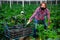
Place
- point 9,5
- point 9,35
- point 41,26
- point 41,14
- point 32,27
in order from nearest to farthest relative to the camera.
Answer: point 9,35 < point 32,27 < point 41,14 < point 41,26 < point 9,5

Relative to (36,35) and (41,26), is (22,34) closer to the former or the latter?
(36,35)

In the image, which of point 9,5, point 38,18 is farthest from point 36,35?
point 9,5

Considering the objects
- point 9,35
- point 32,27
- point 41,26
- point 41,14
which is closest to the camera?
point 9,35

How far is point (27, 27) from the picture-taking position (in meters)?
6.23

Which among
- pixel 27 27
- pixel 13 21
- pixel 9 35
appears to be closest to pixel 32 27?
pixel 27 27

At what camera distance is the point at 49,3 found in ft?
54.6

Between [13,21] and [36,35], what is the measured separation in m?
1.30

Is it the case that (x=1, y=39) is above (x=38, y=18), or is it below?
below

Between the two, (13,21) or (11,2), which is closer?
(13,21)

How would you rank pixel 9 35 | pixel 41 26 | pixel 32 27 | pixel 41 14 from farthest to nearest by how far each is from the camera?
pixel 41 26
pixel 41 14
pixel 32 27
pixel 9 35

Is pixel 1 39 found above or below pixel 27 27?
below

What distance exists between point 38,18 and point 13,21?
1.28 m

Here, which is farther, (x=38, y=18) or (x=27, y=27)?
(x=38, y=18)

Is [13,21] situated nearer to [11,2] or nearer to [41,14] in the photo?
[41,14]
